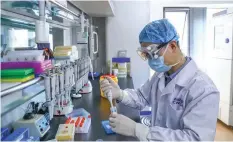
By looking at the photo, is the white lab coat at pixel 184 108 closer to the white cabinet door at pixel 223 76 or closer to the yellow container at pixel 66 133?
the yellow container at pixel 66 133

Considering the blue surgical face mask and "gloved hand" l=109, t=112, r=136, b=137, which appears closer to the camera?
"gloved hand" l=109, t=112, r=136, b=137

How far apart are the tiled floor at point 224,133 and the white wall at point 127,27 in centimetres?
153

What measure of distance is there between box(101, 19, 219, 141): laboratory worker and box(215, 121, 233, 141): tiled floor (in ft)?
7.70

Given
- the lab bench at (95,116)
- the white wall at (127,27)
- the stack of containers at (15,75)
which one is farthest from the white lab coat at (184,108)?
the white wall at (127,27)

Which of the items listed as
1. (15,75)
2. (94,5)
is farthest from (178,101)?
(94,5)

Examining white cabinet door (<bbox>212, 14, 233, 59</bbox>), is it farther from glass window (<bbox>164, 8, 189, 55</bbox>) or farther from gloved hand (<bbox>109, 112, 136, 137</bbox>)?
gloved hand (<bbox>109, 112, 136, 137</bbox>)

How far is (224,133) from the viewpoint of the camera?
3.48 m

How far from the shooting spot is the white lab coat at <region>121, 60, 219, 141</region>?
1037mm

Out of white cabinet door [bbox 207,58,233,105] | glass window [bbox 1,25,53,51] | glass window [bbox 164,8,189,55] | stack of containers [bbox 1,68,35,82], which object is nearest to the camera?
stack of containers [bbox 1,68,35,82]

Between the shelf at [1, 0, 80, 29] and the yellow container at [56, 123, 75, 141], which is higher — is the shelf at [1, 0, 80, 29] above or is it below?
above

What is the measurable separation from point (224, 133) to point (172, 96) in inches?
110

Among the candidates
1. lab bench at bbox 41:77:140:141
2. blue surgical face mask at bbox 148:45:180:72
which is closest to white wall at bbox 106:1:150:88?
lab bench at bbox 41:77:140:141

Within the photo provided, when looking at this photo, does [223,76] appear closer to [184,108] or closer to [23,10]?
[184,108]

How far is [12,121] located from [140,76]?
257cm
